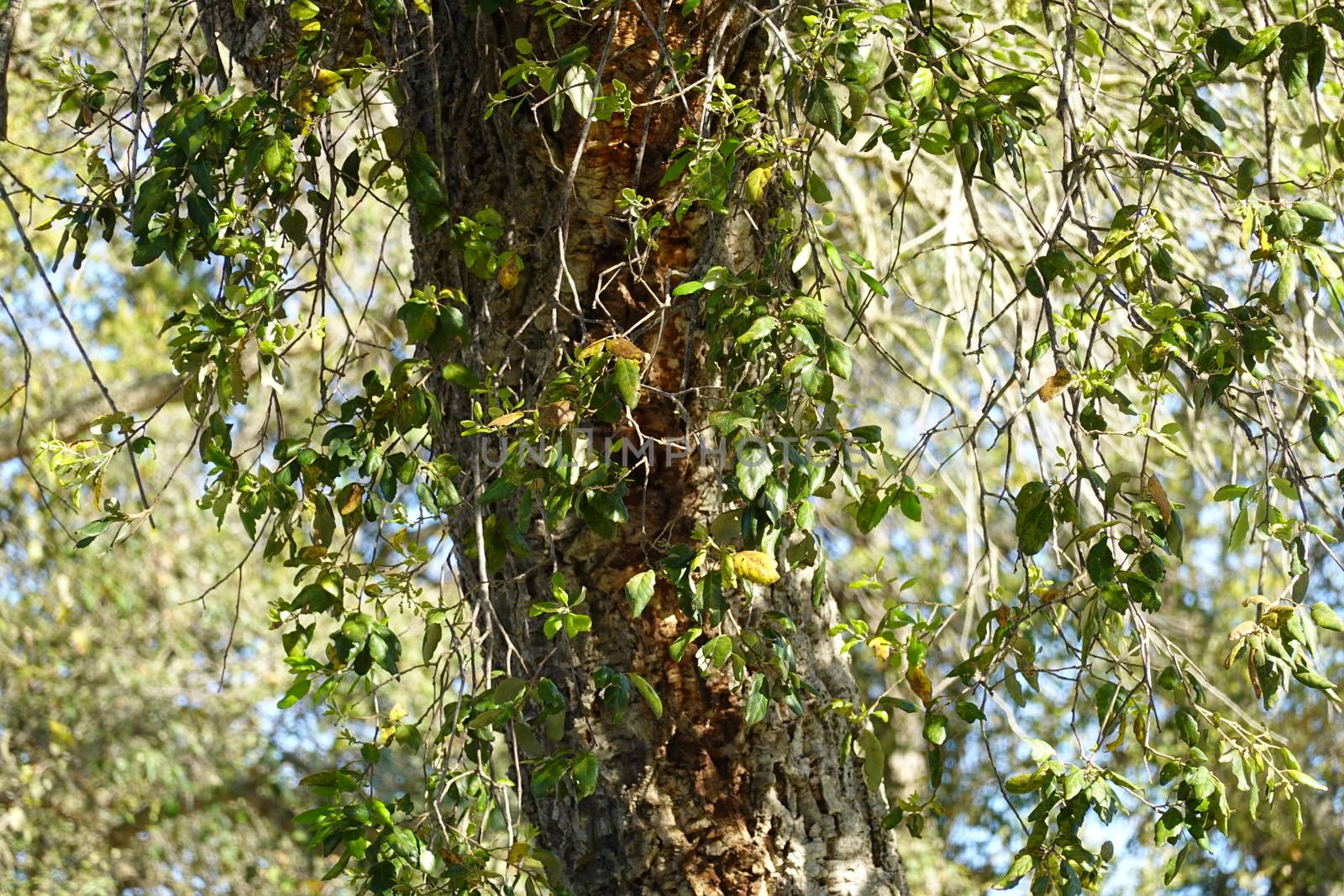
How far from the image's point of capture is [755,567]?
1554mm

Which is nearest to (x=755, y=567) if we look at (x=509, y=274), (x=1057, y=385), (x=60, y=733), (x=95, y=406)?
(x=1057, y=385)

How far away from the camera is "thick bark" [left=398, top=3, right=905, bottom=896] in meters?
1.90

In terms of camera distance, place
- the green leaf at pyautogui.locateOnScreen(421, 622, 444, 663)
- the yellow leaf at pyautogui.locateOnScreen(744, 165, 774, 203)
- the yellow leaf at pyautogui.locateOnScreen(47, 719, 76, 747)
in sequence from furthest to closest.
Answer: the yellow leaf at pyautogui.locateOnScreen(47, 719, 76, 747) < the green leaf at pyautogui.locateOnScreen(421, 622, 444, 663) < the yellow leaf at pyautogui.locateOnScreen(744, 165, 774, 203)

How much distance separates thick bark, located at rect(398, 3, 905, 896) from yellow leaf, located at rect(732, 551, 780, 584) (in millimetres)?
314

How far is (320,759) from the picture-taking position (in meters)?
6.52

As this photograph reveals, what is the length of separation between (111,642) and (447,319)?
5244mm

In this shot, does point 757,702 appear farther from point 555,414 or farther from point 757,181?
point 757,181

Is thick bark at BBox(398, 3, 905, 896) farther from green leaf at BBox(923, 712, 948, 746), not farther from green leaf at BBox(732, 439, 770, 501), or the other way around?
green leaf at BBox(732, 439, 770, 501)

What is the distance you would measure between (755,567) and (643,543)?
1.18ft

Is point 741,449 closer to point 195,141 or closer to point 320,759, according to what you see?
point 195,141

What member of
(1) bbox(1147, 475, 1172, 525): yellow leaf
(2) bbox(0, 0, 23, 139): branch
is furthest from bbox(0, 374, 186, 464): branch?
(1) bbox(1147, 475, 1172, 525): yellow leaf

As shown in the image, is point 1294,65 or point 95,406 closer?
point 1294,65

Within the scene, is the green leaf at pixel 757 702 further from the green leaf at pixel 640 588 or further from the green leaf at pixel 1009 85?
the green leaf at pixel 1009 85

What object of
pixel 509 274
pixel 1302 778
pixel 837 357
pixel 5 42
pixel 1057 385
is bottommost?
pixel 1302 778
